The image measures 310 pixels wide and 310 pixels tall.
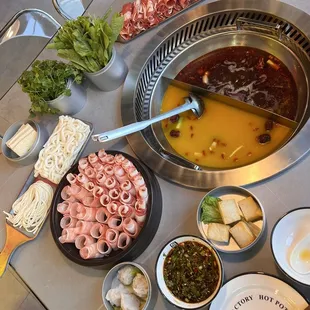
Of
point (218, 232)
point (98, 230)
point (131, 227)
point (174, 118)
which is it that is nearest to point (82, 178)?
point (98, 230)

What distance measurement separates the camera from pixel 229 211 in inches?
63.2

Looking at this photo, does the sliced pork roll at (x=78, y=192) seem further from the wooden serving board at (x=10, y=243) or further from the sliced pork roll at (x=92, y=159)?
the wooden serving board at (x=10, y=243)

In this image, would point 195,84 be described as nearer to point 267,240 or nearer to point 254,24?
point 254,24

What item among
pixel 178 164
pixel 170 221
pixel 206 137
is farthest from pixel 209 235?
pixel 206 137

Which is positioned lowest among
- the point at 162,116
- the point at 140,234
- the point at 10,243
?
the point at 10,243

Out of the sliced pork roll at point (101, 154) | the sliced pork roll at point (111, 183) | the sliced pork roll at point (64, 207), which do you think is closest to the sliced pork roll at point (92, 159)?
the sliced pork roll at point (101, 154)

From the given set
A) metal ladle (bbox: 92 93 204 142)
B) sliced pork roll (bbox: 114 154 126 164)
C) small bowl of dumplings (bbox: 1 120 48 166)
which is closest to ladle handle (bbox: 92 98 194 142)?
metal ladle (bbox: 92 93 204 142)

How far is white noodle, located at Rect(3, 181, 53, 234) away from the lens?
199cm

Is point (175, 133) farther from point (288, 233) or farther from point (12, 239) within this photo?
point (12, 239)

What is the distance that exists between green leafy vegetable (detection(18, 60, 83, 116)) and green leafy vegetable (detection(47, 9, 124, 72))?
87 mm

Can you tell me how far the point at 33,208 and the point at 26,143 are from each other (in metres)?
0.39

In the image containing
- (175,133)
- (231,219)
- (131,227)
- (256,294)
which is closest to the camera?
(256,294)

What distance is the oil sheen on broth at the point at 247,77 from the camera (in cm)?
190

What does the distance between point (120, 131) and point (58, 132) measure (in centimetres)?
46
